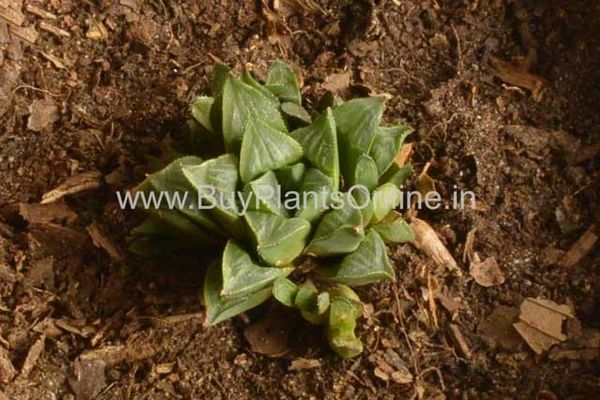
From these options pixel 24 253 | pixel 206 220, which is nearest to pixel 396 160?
pixel 206 220

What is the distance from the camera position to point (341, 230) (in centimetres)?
164

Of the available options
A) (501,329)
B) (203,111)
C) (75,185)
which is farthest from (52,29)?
(501,329)

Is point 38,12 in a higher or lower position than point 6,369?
higher

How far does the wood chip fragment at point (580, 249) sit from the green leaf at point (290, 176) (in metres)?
0.65

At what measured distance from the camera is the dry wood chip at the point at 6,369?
175 centimetres

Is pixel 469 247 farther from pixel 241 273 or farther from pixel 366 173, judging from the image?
pixel 241 273

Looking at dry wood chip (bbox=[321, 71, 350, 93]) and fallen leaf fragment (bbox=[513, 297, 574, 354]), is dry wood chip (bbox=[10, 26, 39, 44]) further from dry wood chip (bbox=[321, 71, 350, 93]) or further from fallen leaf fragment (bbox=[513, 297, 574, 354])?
fallen leaf fragment (bbox=[513, 297, 574, 354])

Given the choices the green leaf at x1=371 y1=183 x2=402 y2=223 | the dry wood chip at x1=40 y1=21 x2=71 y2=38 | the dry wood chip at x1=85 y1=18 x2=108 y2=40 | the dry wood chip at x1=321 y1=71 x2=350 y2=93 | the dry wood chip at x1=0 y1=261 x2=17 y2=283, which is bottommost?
the dry wood chip at x1=0 y1=261 x2=17 y2=283

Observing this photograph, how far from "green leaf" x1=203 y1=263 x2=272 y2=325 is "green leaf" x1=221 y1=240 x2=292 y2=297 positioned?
31 mm

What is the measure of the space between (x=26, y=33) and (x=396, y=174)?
1016mm

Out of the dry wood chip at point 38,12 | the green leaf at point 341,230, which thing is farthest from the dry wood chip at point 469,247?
the dry wood chip at point 38,12

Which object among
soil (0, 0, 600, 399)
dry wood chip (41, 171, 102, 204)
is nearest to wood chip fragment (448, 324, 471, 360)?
soil (0, 0, 600, 399)

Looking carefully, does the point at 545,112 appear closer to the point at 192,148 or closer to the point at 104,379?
the point at 192,148

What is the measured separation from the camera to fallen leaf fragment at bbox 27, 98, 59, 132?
2000mm
